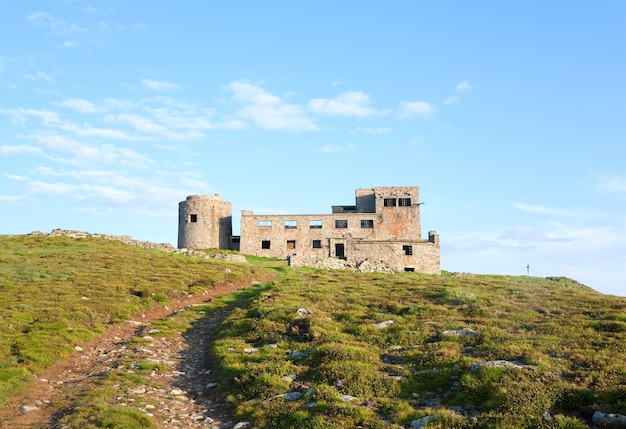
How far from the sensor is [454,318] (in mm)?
22750

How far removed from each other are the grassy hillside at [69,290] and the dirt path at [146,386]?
780 millimetres

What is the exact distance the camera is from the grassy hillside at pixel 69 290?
20.5 meters

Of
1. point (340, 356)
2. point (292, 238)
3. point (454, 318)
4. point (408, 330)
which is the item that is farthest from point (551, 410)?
point (292, 238)

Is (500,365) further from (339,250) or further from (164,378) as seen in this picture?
(339,250)

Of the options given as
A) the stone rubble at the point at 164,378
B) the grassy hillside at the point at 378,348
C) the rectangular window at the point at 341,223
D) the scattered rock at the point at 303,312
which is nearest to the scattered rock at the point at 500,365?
the grassy hillside at the point at 378,348

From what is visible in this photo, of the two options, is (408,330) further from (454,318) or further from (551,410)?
(551,410)

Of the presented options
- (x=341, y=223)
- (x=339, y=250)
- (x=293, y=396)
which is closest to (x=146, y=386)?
(x=293, y=396)

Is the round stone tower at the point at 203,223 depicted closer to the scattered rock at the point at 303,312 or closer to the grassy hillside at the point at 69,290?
the grassy hillside at the point at 69,290

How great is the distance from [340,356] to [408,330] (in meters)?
4.86

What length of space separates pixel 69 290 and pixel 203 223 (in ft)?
151

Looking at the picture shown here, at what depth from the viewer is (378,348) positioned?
1861 cm

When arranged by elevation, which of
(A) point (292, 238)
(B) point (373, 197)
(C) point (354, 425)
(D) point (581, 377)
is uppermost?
(B) point (373, 197)

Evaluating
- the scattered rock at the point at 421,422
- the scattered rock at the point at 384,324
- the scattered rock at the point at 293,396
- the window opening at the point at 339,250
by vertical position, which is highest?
the window opening at the point at 339,250

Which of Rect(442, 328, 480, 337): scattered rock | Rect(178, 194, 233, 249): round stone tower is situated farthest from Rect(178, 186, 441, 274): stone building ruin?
Rect(442, 328, 480, 337): scattered rock
